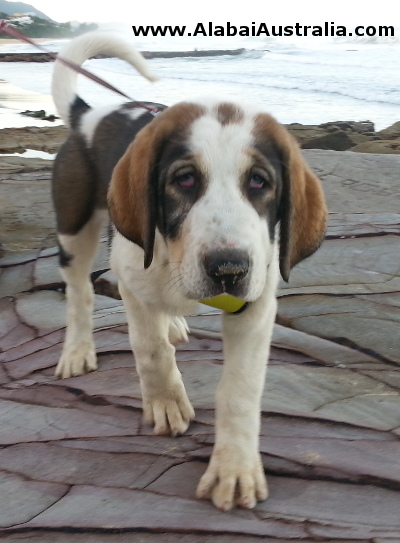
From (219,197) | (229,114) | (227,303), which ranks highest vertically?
(229,114)

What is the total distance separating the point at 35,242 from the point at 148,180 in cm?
363

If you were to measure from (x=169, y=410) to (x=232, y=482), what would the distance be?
1.70 ft

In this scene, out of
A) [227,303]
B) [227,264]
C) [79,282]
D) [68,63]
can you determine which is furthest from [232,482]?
[68,63]

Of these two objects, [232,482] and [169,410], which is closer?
[232,482]

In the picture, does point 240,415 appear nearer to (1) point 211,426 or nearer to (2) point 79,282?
(1) point 211,426

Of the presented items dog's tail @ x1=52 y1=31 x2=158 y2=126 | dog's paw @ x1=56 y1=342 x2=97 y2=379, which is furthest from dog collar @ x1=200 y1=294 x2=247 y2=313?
dog's tail @ x1=52 y1=31 x2=158 y2=126

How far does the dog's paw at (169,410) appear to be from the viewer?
2744mm

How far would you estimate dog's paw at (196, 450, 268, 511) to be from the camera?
231 cm

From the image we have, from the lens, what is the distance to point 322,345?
353cm

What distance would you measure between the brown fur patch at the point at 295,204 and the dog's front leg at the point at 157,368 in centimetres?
57

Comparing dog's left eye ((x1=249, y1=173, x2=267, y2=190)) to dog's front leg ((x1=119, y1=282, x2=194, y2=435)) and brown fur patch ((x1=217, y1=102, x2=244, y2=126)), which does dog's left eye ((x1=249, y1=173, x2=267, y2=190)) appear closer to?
brown fur patch ((x1=217, y1=102, x2=244, y2=126))

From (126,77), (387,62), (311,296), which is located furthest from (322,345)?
(387,62)

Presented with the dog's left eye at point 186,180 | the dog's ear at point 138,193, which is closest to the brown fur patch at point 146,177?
the dog's ear at point 138,193

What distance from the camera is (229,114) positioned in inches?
95.1
